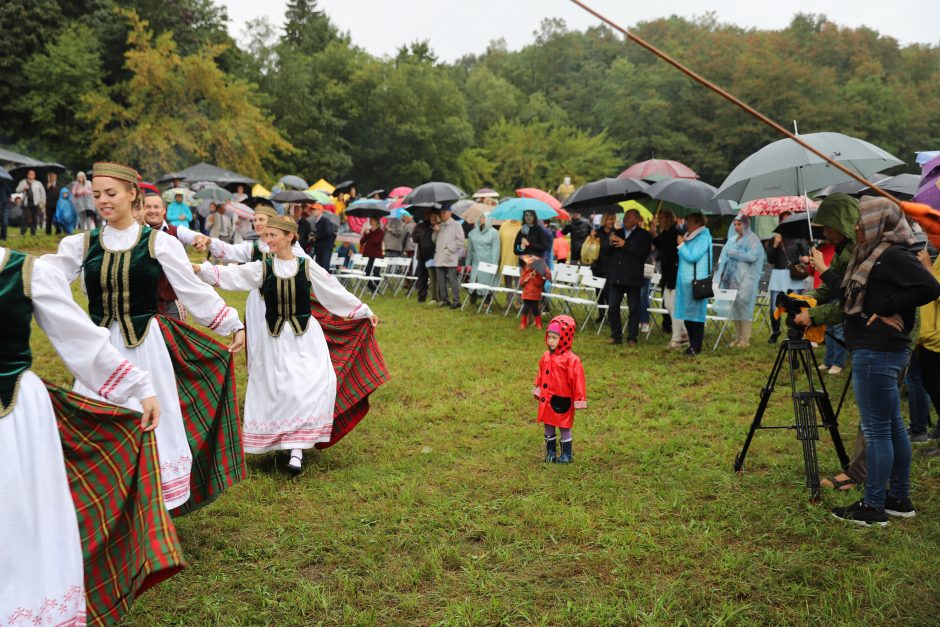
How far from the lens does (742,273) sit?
36.1ft

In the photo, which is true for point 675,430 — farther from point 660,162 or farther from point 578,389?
point 660,162

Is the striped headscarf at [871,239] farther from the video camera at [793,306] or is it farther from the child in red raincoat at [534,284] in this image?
the child in red raincoat at [534,284]

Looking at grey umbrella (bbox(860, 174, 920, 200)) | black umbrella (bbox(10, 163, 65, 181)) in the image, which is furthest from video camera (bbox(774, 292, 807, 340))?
black umbrella (bbox(10, 163, 65, 181))

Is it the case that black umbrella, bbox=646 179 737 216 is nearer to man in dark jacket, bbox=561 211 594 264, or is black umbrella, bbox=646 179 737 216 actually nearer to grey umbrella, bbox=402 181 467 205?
grey umbrella, bbox=402 181 467 205

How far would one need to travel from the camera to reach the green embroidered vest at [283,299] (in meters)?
5.91

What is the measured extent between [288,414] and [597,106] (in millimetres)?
59353

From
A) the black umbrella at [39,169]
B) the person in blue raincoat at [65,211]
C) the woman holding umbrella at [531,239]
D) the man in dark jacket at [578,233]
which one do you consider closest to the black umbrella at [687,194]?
the woman holding umbrella at [531,239]

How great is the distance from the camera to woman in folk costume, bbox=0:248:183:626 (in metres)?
2.73

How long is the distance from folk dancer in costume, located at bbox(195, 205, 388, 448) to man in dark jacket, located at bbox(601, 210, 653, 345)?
5.23 m

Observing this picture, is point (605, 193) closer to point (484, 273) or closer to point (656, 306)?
point (656, 306)

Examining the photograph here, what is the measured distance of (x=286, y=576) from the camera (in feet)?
14.3

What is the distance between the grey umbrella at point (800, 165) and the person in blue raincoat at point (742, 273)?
342 centimetres

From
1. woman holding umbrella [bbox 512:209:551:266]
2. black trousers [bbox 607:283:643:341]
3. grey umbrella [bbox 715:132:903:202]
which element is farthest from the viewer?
woman holding umbrella [bbox 512:209:551:266]

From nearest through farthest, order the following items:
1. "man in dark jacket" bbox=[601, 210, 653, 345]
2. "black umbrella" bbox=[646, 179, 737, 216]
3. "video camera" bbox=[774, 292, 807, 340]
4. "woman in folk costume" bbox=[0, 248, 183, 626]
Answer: "woman in folk costume" bbox=[0, 248, 183, 626], "video camera" bbox=[774, 292, 807, 340], "black umbrella" bbox=[646, 179, 737, 216], "man in dark jacket" bbox=[601, 210, 653, 345]
